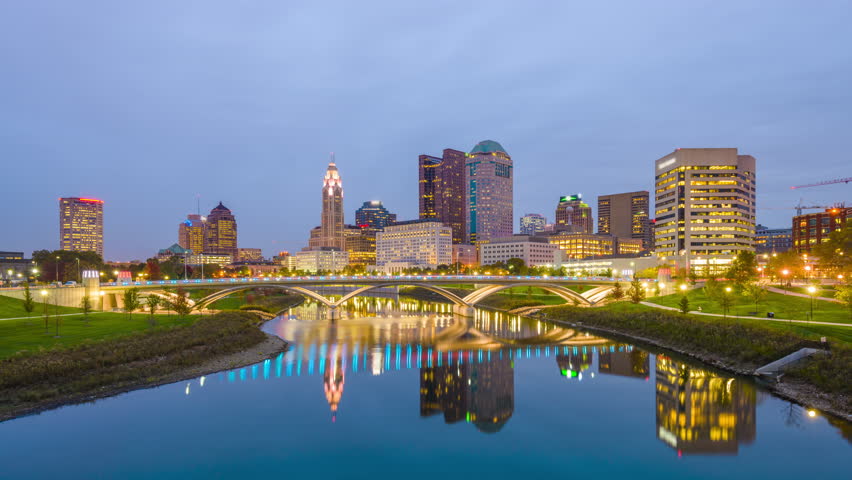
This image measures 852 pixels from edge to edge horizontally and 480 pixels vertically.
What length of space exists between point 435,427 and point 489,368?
16.7 meters

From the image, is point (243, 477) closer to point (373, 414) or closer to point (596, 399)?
point (373, 414)

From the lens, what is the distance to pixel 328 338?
196 feet

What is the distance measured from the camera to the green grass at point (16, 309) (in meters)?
48.1

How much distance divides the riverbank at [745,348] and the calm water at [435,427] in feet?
5.23

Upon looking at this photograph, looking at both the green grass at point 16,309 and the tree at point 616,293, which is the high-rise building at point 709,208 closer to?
the tree at point 616,293

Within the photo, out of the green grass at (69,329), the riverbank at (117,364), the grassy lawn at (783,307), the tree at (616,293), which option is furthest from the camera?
the tree at (616,293)

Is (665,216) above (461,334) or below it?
above

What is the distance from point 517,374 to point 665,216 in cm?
12493

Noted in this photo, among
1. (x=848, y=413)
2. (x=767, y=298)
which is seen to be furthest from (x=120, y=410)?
(x=767, y=298)

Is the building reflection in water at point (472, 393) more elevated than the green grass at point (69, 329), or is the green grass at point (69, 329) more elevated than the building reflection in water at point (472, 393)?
the green grass at point (69, 329)

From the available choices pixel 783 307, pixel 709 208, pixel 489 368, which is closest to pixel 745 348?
pixel 783 307

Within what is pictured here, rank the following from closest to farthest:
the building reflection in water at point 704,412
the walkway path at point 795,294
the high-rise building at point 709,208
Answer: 1. the building reflection in water at point 704,412
2. the walkway path at point 795,294
3. the high-rise building at point 709,208

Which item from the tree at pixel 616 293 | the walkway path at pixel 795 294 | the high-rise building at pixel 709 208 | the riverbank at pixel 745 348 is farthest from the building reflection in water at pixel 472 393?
the high-rise building at pixel 709 208

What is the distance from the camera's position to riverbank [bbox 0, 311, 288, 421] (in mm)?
28125
